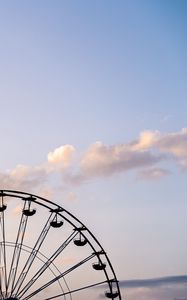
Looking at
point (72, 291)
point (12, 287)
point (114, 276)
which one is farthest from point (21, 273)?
point (114, 276)

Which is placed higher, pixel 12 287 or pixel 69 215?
pixel 69 215

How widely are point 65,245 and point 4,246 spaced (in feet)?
14.8

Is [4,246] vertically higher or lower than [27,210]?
lower

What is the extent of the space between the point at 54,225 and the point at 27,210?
2.26 meters

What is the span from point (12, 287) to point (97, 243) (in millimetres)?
6850

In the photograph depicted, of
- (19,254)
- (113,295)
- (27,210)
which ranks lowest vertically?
(113,295)

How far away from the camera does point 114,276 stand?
40.6m

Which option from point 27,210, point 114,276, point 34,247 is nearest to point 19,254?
point 34,247

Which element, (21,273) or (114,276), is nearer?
(21,273)

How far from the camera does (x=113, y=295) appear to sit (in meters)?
40.9

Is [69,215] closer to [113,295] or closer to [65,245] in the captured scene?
[65,245]

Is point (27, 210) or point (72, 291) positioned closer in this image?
point (72, 291)

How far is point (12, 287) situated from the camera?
37344 millimetres

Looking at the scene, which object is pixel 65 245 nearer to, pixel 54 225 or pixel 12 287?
pixel 54 225
